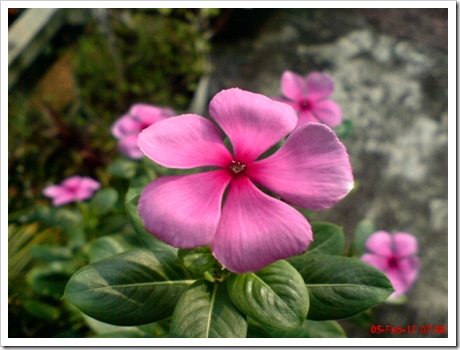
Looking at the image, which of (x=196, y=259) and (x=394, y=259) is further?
(x=394, y=259)

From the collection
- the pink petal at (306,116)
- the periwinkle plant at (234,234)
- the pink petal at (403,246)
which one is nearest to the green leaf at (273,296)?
the periwinkle plant at (234,234)

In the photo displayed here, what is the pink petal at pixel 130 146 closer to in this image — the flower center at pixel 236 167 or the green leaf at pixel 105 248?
the green leaf at pixel 105 248

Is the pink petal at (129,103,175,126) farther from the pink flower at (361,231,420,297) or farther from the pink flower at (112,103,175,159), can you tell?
the pink flower at (361,231,420,297)

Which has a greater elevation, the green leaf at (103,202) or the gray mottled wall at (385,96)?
the gray mottled wall at (385,96)

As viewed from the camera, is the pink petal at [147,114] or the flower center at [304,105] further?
the pink petal at [147,114]

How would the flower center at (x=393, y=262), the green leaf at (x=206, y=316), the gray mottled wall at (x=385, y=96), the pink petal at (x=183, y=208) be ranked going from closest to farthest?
the pink petal at (x=183, y=208), the green leaf at (x=206, y=316), the flower center at (x=393, y=262), the gray mottled wall at (x=385, y=96)

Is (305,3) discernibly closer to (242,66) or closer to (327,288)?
(327,288)

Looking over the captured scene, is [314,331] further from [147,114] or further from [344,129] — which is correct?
[147,114]

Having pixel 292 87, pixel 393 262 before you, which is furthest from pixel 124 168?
pixel 393 262
